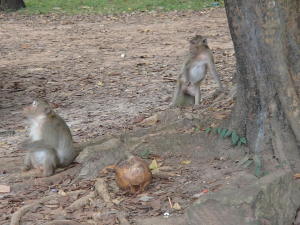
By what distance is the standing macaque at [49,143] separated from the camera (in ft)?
19.8

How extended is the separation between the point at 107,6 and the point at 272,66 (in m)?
14.9

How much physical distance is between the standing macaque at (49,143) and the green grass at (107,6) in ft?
41.3

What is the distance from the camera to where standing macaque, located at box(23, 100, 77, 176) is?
6023 mm

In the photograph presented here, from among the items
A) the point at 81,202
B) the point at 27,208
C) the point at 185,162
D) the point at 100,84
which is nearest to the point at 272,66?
the point at 185,162

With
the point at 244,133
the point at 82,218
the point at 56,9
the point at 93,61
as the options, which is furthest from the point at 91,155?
the point at 56,9

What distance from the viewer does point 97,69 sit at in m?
11.5

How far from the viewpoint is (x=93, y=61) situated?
1219 cm

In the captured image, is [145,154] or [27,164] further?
[27,164]

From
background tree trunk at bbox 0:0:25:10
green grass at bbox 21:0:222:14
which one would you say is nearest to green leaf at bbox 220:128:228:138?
green grass at bbox 21:0:222:14

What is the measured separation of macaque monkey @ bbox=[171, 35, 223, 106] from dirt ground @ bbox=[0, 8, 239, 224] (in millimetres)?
264

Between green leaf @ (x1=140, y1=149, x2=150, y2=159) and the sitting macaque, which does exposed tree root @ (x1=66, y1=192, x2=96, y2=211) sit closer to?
green leaf @ (x1=140, y1=149, x2=150, y2=159)

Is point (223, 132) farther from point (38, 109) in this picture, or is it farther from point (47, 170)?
point (38, 109)

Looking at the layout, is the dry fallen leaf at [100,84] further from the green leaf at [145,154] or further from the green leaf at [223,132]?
the green leaf at [223,132]

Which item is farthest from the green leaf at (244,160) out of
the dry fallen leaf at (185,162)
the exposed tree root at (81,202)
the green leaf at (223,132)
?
the exposed tree root at (81,202)
